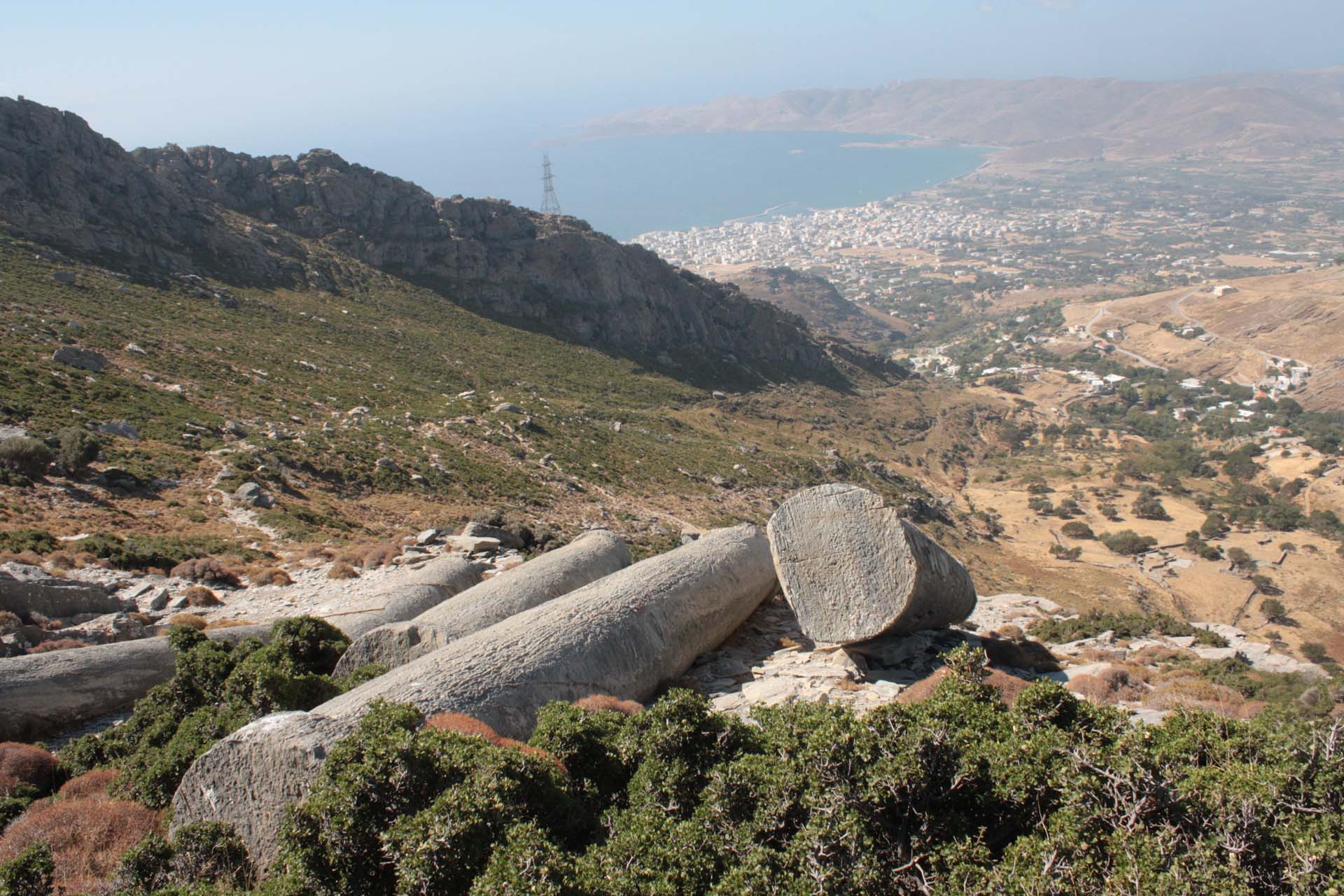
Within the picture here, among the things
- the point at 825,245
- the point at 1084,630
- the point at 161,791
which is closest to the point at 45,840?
the point at 161,791

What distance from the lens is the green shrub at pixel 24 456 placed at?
53.9 feet

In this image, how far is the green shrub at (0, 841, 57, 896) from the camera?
548 centimetres

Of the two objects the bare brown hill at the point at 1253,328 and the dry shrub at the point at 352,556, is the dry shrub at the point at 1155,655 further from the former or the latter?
the bare brown hill at the point at 1253,328

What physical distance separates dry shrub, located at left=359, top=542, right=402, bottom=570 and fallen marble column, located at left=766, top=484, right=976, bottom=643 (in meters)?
9.34

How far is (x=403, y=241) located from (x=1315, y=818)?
58.8m

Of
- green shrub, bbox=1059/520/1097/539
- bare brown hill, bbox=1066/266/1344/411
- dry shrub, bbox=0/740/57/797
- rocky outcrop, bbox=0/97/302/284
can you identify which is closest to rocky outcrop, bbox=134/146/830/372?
rocky outcrop, bbox=0/97/302/284

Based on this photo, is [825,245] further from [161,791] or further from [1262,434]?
[161,791]

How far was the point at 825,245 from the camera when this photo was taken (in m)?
182

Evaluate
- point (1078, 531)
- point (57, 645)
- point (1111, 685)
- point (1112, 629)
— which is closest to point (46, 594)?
point (57, 645)

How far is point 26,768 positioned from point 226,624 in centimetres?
452

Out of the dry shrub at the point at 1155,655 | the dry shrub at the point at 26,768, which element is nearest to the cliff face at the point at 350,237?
the dry shrub at the point at 26,768

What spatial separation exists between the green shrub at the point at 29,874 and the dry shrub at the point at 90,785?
1287 mm

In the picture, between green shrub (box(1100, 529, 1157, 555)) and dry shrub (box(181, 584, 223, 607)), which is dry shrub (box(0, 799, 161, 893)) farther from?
green shrub (box(1100, 529, 1157, 555))

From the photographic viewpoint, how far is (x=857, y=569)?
1001 centimetres
